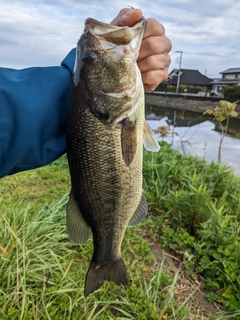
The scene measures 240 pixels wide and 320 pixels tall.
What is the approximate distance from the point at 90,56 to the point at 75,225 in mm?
972

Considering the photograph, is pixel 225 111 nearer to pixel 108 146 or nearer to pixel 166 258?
pixel 166 258

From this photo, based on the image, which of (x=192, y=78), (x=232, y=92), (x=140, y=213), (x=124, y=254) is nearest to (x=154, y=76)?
(x=140, y=213)

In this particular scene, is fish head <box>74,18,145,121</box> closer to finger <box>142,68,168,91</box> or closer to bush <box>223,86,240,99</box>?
finger <box>142,68,168,91</box>

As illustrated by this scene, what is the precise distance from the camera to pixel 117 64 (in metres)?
1.75

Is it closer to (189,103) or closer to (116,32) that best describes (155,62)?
(116,32)

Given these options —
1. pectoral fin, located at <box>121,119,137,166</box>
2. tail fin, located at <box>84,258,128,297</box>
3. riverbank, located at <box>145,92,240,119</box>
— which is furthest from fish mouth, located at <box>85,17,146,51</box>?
riverbank, located at <box>145,92,240,119</box>

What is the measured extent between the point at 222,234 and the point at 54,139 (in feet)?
9.49

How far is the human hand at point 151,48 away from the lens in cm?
174

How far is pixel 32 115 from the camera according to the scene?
172 centimetres

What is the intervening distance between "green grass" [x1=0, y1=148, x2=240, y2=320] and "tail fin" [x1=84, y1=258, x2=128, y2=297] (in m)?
0.76

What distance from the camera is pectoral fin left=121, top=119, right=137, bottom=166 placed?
1.76 m

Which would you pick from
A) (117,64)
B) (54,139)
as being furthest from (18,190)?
(117,64)

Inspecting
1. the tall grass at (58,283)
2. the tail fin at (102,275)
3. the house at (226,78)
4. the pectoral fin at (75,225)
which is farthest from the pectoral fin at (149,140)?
the house at (226,78)

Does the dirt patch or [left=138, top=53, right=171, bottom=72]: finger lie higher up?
[left=138, top=53, right=171, bottom=72]: finger
